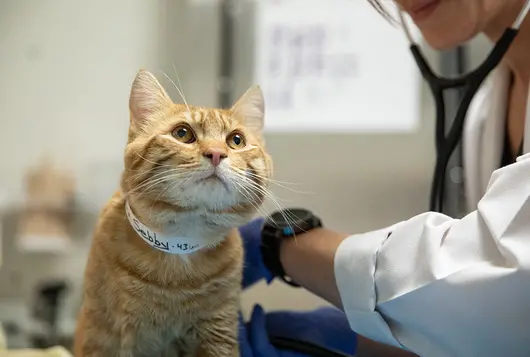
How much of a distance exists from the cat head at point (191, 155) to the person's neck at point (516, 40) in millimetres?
458

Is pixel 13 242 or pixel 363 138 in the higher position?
pixel 363 138

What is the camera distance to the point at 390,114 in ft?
5.29

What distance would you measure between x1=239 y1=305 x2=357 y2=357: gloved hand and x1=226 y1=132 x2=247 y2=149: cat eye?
25cm

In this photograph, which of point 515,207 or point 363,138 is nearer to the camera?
point 515,207

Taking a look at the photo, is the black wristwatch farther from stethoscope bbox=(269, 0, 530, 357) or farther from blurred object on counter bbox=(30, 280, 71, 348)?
blurred object on counter bbox=(30, 280, 71, 348)

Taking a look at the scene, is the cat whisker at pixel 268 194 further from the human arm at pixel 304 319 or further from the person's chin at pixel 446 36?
the person's chin at pixel 446 36

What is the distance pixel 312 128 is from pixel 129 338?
1.04 meters

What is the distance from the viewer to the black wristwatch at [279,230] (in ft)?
2.71

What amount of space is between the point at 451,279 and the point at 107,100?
121cm

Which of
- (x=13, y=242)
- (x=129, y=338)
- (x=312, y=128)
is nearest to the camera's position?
(x=129, y=338)

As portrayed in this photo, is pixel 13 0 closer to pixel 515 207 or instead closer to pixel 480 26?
pixel 480 26

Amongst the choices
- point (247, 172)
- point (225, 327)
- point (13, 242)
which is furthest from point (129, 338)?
point (13, 242)

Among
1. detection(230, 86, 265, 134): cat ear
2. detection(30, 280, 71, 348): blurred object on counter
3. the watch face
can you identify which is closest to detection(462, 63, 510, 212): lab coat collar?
the watch face

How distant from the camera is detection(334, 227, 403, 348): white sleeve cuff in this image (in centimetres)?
63
